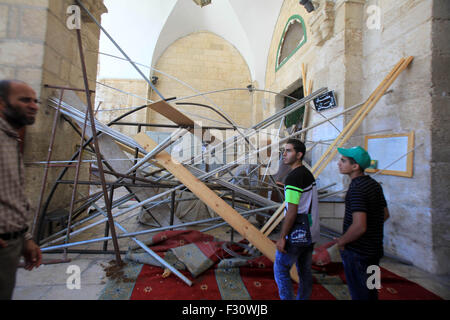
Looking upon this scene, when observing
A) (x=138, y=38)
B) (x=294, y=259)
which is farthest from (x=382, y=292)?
(x=138, y=38)

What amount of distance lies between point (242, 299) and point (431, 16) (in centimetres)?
315

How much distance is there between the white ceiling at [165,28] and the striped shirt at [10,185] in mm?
8171

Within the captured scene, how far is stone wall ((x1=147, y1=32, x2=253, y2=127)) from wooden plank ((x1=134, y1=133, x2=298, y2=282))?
274 inches

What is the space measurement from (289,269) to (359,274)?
1.24ft

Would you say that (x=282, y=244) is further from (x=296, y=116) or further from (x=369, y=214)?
(x=296, y=116)

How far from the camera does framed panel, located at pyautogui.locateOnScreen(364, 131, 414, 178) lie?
245 centimetres

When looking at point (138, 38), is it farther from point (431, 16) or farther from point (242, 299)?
point (242, 299)

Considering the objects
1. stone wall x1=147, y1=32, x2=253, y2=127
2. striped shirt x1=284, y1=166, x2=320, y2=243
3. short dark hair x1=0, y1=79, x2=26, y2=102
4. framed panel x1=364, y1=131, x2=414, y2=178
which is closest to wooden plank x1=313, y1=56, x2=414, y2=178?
framed panel x1=364, y1=131, x2=414, y2=178

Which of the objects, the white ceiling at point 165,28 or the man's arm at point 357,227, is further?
the white ceiling at point 165,28

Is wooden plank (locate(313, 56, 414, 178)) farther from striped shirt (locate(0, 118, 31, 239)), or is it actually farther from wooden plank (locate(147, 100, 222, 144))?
striped shirt (locate(0, 118, 31, 239))

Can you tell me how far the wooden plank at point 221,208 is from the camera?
1922 millimetres

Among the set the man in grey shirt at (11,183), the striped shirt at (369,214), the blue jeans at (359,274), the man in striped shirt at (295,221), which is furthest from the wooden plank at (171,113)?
the blue jeans at (359,274)

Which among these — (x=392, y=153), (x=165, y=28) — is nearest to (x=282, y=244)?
(x=392, y=153)

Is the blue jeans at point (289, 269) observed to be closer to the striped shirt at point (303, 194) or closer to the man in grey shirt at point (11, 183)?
the striped shirt at point (303, 194)
